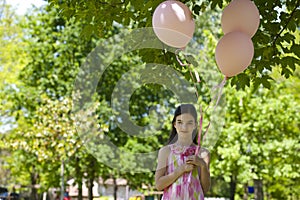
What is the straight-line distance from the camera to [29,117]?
13984 mm

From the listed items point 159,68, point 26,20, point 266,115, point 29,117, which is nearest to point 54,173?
point 29,117

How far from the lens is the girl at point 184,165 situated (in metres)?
3.20

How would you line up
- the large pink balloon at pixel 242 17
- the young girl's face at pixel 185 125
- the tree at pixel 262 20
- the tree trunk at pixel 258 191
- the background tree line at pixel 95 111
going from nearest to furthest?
the young girl's face at pixel 185 125, the large pink balloon at pixel 242 17, the tree at pixel 262 20, the background tree line at pixel 95 111, the tree trunk at pixel 258 191

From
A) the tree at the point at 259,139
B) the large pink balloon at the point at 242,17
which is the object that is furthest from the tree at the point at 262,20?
the tree at the point at 259,139

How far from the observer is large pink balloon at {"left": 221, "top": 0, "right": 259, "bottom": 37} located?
352 centimetres

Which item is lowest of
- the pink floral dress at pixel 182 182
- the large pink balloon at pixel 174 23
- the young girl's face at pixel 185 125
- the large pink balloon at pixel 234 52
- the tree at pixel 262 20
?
the pink floral dress at pixel 182 182

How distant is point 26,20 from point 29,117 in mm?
3606

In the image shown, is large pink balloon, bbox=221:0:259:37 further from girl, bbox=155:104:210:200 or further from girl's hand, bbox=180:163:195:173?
girl's hand, bbox=180:163:195:173

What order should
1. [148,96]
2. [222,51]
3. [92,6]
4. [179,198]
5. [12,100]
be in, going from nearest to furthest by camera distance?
[179,198] < [222,51] < [92,6] < [12,100] < [148,96]

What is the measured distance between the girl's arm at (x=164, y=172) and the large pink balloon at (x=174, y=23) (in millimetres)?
860

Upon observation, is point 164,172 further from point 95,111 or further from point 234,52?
point 95,111

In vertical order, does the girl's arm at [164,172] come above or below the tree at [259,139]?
below

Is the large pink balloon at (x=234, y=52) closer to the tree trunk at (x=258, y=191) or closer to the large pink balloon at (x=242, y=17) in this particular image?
the large pink balloon at (x=242, y=17)

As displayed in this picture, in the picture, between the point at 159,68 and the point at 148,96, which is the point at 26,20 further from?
the point at 159,68
